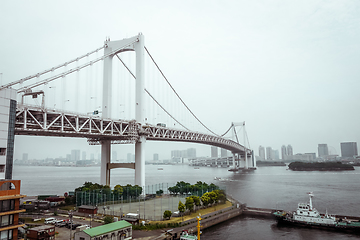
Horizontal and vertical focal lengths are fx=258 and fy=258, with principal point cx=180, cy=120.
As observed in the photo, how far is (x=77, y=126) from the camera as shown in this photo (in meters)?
21.5

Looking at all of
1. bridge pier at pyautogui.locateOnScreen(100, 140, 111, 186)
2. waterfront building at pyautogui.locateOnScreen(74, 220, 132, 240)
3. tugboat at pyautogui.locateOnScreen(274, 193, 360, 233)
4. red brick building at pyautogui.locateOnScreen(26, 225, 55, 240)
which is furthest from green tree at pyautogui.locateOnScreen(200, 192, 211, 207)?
red brick building at pyautogui.locateOnScreen(26, 225, 55, 240)

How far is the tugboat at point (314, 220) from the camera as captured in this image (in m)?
19.6

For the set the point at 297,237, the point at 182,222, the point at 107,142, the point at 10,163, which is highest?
the point at 107,142

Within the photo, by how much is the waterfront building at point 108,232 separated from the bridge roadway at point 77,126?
915cm

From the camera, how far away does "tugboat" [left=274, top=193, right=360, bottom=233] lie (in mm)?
19578

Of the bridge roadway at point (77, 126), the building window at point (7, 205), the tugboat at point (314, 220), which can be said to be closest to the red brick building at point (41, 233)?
the building window at point (7, 205)

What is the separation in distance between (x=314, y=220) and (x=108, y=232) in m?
16.6

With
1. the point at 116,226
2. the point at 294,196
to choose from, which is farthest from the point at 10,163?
the point at 294,196

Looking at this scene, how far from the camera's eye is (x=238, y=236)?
709 inches

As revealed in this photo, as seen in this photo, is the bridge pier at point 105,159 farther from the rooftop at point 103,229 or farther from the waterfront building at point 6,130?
the waterfront building at point 6,130

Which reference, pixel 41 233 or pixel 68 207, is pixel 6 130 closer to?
pixel 41 233

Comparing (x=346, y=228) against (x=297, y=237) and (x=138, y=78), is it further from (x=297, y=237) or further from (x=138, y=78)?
(x=138, y=78)

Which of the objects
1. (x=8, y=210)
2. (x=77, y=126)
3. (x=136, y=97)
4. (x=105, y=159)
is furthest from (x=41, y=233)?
(x=136, y=97)

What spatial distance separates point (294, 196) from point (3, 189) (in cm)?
3264
